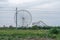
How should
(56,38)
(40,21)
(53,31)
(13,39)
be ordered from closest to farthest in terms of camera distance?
(13,39) < (56,38) < (53,31) < (40,21)

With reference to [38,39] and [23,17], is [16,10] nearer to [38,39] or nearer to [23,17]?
[23,17]

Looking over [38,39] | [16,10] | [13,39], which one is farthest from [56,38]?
[16,10]

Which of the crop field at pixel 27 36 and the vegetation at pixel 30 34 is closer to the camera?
the crop field at pixel 27 36

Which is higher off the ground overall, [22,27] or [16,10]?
[16,10]

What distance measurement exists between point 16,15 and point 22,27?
1.24 meters

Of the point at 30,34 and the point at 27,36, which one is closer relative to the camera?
the point at 27,36

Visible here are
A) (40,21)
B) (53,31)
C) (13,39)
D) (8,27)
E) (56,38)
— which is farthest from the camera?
(8,27)

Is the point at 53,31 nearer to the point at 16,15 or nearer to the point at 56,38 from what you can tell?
the point at 56,38

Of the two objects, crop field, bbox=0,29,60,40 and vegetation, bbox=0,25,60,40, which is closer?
crop field, bbox=0,29,60,40

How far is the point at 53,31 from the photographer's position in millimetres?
14867

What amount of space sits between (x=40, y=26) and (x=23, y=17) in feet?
5.36

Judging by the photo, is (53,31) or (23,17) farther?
(23,17)

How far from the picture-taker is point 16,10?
19.3 meters

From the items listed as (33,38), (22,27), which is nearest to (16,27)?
(22,27)
